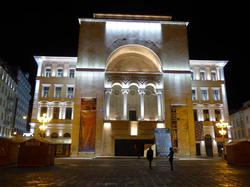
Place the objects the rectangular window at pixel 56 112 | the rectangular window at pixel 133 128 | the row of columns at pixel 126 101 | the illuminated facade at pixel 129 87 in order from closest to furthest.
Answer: the illuminated facade at pixel 129 87
the rectangular window at pixel 133 128
the row of columns at pixel 126 101
the rectangular window at pixel 56 112

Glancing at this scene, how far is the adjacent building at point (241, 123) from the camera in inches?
1893

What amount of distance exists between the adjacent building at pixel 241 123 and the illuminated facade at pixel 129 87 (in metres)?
11.8

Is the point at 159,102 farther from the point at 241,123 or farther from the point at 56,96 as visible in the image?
the point at 241,123

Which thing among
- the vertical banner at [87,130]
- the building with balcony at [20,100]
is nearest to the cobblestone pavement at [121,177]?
the vertical banner at [87,130]

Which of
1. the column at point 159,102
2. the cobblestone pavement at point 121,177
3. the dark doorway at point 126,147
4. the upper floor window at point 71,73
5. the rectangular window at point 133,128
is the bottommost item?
the cobblestone pavement at point 121,177

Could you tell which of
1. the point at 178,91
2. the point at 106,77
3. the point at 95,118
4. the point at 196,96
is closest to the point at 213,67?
the point at 196,96

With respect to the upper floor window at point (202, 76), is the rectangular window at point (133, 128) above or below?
below

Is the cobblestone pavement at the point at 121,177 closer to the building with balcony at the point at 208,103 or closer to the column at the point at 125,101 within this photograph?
the column at the point at 125,101

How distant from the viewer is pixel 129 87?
38281 millimetres

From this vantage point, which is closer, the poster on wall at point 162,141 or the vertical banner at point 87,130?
the poster on wall at point 162,141

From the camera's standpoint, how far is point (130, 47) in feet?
129

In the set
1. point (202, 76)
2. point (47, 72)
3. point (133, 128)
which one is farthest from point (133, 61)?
point (47, 72)

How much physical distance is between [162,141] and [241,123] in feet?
93.5

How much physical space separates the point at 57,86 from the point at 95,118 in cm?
1029
